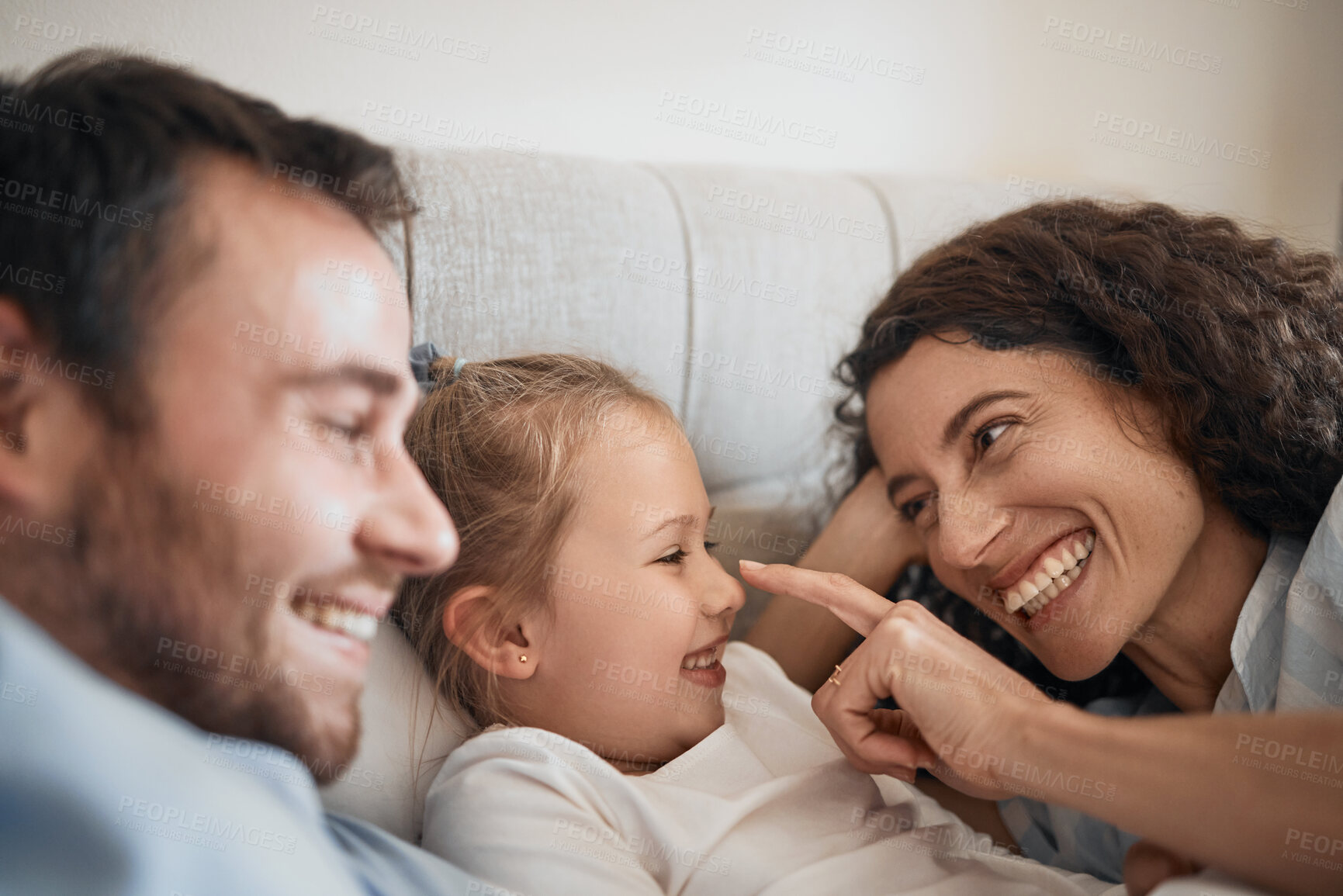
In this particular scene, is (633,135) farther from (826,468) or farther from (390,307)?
(390,307)

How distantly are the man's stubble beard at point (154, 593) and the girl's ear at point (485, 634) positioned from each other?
195mm

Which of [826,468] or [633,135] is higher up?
[633,135]

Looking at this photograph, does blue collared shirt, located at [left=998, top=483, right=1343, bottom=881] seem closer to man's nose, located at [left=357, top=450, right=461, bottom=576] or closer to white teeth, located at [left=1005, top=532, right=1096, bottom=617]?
white teeth, located at [left=1005, top=532, right=1096, bottom=617]

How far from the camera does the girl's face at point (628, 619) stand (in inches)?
27.8

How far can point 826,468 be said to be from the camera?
121 centimetres

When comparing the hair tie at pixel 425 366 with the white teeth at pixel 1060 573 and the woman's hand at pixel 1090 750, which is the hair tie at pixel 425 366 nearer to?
the woman's hand at pixel 1090 750

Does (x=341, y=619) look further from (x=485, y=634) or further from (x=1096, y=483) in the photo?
(x=1096, y=483)

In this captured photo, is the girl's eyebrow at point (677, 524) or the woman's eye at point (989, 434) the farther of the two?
the woman's eye at point (989, 434)

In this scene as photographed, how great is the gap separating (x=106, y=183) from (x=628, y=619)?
18.6 inches

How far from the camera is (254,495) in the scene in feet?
1.67

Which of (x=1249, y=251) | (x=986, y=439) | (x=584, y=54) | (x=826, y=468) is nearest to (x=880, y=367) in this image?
(x=986, y=439)

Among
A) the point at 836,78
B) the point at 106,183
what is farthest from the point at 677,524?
the point at 836,78

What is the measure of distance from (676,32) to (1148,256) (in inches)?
26.9

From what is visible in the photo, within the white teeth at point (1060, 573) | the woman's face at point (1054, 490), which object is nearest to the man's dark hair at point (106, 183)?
the woman's face at point (1054, 490)
